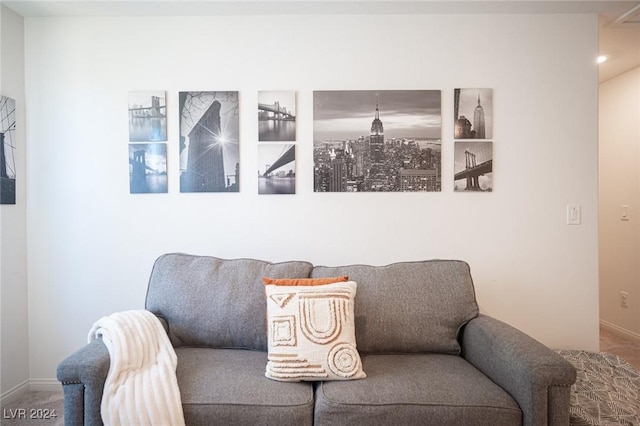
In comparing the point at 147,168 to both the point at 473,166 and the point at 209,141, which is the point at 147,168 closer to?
the point at 209,141

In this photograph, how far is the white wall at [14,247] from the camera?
2.32 metres

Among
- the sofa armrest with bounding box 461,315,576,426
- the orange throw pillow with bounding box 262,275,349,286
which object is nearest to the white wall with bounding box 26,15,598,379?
the orange throw pillow with bounding box 262,275,349,286

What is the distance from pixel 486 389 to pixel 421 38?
2.06 metres

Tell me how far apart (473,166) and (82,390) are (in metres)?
2.37

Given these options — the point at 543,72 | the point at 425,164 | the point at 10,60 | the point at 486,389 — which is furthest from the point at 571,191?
the point at 10,60

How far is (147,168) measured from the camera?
2443mm

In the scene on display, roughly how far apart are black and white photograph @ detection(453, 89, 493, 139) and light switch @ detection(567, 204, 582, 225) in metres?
0.70

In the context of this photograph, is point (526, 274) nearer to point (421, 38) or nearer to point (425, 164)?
point (425, 164)

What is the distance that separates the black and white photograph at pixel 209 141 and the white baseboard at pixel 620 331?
373 cm

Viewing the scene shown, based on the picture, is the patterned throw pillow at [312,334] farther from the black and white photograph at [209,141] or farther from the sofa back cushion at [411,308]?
the black and white photograph at [209,141]

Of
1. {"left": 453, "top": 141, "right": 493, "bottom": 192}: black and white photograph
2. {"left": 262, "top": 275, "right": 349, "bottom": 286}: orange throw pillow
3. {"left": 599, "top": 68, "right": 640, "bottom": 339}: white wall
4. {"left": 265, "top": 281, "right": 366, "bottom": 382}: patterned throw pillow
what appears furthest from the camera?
{"left": 599, "top": 68, "right": 640, "bottom": 339}: white wall

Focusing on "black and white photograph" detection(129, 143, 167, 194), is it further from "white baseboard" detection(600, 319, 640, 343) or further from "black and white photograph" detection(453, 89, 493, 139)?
"white baseboard" detection(600, 319, 640, 343)

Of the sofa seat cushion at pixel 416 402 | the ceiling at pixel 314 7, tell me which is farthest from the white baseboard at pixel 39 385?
the ceiling at pixel 314 7

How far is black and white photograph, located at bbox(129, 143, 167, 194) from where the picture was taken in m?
2.44
